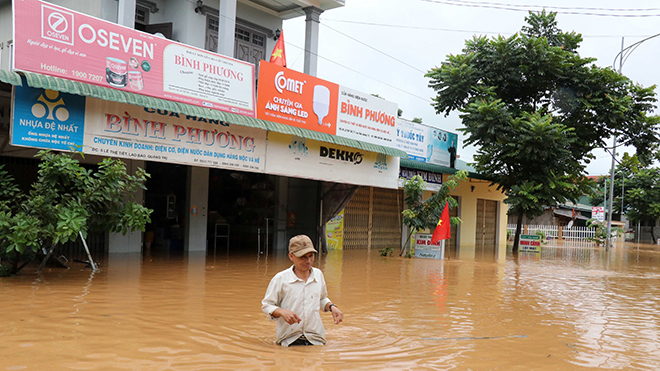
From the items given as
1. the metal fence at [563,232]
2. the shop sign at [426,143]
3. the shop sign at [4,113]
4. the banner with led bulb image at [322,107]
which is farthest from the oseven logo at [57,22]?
the metal fence at [563,232]

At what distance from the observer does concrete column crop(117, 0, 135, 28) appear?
1371 centimetres

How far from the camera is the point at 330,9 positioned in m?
19.5

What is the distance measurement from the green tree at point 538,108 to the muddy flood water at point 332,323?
32.8ft

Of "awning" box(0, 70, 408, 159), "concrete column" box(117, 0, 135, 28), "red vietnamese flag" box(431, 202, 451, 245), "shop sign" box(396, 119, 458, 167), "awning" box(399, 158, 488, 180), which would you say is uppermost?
"concrete column" box(117, 0, 135, 28)

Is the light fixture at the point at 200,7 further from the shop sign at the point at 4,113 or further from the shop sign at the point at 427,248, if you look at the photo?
the shop sign at the point at 427,248

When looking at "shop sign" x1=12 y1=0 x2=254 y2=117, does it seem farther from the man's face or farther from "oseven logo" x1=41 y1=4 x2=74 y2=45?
the man's face

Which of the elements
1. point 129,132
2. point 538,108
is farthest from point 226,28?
point 538,108

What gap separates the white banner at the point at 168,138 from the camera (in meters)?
10.4

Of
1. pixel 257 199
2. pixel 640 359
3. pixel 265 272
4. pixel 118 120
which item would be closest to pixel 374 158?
pixel 257 199

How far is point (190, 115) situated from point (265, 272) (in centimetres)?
388

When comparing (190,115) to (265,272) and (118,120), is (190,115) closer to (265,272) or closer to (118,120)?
(118,120)

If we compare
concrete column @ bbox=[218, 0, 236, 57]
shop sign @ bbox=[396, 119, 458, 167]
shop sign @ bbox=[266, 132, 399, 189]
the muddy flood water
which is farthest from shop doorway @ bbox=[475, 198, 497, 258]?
concrete column @ bbox=[218, 0, 236, 57]

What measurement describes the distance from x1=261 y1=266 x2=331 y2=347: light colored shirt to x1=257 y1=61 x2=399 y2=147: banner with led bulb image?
8.63 m

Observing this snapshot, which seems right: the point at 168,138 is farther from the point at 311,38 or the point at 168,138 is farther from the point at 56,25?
the point at 311,38
